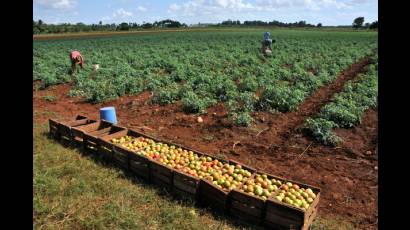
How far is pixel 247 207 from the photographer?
16.0 ft

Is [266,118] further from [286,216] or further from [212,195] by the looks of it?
[286,216]

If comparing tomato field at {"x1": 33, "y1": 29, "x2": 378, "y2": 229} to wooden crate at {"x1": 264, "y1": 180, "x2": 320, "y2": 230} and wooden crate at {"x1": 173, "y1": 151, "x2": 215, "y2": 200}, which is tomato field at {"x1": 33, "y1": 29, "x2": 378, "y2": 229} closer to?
wooden crate at {"x1": 264, "y1": 180, "x2": 320, "y2": 230}

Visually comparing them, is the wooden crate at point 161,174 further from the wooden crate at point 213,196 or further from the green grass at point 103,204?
the wooden crate at point 213,196

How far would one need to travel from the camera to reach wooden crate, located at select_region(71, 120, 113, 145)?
7.53 m

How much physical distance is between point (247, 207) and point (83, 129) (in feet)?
15.1

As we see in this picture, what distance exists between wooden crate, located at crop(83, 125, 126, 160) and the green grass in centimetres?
46

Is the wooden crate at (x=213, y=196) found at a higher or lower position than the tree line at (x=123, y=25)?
lower

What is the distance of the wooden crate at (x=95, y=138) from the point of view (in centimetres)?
705

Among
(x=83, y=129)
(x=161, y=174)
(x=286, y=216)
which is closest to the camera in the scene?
(x=286, y=216)

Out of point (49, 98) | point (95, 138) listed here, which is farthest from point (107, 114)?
point (49, 98)

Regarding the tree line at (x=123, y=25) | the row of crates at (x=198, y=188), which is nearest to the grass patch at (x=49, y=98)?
the row of crates at (x=198, y=188)

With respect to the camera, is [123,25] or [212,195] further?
[123,25]

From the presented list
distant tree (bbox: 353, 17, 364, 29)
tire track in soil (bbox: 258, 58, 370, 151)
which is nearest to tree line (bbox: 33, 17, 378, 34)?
distant tree (bbox: 353, 17, 364, 29)
